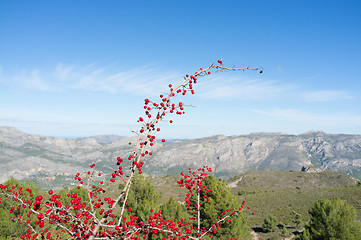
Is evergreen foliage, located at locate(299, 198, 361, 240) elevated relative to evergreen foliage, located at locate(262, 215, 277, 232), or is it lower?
elevated

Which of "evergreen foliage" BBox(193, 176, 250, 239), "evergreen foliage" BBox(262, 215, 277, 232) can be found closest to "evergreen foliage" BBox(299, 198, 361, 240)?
"evergreen foliage" BBox(193, 176, 250, 239)

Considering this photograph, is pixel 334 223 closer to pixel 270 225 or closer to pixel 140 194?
pixel 140 194

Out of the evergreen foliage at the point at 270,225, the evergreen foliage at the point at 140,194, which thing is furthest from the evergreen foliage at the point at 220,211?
the evergreen foliage at the point at 270,225

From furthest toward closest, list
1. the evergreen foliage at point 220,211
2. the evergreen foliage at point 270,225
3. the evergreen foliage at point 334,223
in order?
the evergreen foliage at point 270,225 < the evergreen foliage at point 220,211 < the evergreen foliage at point 334,223

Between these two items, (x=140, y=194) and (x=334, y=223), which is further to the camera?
(x=140, y=194)

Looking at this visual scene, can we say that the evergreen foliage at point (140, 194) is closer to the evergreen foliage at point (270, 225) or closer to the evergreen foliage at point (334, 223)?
the evergreen foliage at point (334, 223)

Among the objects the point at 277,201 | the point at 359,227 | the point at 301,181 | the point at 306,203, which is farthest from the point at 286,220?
the point at 301,181

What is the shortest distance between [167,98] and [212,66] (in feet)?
4.31

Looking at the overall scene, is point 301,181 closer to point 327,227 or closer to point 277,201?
point 277,201

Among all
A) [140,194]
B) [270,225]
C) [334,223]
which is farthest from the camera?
[270,225]

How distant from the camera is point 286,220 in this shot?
173 feet

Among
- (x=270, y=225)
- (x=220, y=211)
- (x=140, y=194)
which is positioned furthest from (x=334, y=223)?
(x=270, y=225)

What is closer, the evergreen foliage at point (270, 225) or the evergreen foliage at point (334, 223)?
the evergreen foliage at point (334, 223)

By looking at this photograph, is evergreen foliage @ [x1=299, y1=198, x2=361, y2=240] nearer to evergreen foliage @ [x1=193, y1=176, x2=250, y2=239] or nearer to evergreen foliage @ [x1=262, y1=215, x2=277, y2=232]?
evergreen foliage @ [x1=193, y1=176, x2=250, y2=239]
